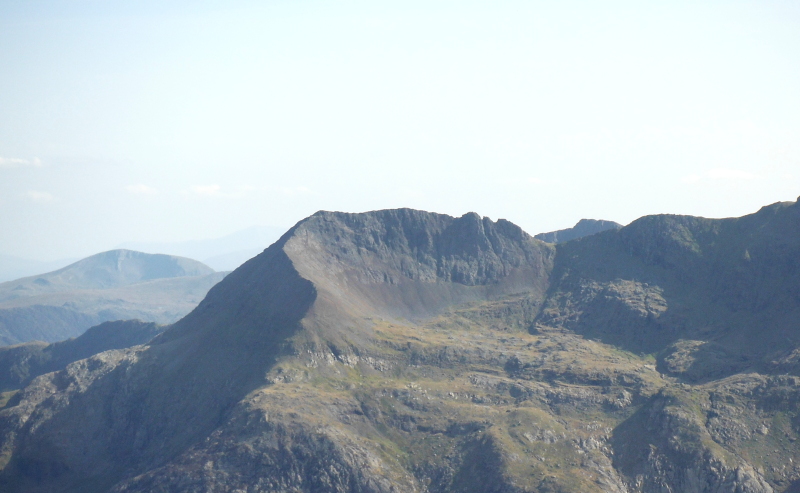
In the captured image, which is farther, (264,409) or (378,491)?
(264,409)

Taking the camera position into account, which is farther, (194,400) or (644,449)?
(194,400)

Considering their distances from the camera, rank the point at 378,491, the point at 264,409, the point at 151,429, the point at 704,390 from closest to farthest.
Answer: the point at 378,491, the point at 264,409, the point at 704,390, the point at 151,429

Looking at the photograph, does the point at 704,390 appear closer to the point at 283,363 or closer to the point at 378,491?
the point at 378,491

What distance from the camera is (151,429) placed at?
196 metres

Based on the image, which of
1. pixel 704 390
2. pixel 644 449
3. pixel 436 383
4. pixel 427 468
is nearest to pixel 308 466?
pixel 427 468

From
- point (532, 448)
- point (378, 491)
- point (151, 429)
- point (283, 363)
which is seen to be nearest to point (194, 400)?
point (151, 429)

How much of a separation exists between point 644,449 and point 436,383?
5475 cm

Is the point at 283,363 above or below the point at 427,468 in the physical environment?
above

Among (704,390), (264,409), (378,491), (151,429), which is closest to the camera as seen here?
(378,491)

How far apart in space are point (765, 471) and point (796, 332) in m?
54.3

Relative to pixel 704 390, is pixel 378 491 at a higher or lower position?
lower

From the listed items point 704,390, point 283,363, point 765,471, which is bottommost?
point 765,471

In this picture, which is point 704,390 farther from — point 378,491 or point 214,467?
point 214,467

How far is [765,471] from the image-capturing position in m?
161
